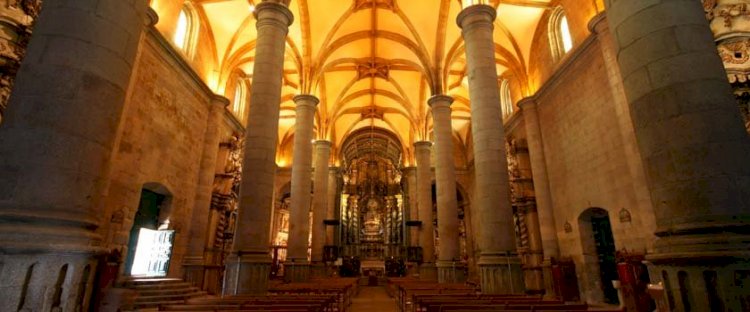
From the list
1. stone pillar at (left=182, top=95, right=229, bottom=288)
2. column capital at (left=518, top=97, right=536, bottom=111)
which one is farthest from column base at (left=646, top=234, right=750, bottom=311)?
stone pillar at (left=182, top=95, right=229, bottom=288)

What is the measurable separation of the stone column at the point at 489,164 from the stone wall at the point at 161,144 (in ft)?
29.7

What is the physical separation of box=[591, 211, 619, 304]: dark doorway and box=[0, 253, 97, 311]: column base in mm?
12453

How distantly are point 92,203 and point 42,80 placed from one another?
963 mm

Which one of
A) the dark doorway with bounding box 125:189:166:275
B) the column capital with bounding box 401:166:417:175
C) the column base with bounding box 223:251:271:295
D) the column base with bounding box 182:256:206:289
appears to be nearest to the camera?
the column base with bounding box 223:251:271:295

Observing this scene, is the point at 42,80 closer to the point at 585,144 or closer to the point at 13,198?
the point at 13,198

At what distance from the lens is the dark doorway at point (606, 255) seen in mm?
10797

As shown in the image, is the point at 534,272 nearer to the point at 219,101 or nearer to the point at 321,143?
the point at 321,143

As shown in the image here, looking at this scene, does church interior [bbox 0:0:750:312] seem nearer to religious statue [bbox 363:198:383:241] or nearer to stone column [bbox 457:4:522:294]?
stone column [bbox 457:4:522:294]

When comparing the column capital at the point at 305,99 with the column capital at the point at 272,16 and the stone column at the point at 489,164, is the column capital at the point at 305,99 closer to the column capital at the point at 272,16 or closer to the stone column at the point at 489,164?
the column capital at the point at 272,16

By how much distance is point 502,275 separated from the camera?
757 cm

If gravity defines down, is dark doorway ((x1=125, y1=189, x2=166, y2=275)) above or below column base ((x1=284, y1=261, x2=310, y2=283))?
above

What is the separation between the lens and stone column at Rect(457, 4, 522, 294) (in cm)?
764

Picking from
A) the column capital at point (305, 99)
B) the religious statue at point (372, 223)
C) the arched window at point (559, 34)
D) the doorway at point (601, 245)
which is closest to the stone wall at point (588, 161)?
the doorway at point (601, 245)

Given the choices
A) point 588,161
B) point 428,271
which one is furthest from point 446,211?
point 588,161
